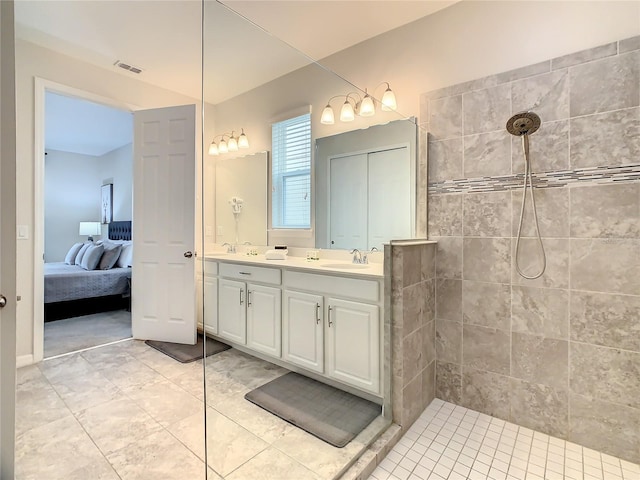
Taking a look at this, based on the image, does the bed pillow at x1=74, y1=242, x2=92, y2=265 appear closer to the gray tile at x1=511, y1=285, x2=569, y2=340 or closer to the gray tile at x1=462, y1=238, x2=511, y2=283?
the gray tile at x1=462, y1=238, x2=511, y2=283

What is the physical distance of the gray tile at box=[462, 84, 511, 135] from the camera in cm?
196

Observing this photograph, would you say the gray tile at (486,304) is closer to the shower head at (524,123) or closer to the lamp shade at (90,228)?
the shower head at (524,123)

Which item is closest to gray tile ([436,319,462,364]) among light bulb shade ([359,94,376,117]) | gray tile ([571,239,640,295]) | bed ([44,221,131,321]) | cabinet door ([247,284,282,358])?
gray tile ([571,239,640,295])

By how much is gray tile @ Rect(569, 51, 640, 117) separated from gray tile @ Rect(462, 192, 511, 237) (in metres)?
0.58

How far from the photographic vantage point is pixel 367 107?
7.84 ft

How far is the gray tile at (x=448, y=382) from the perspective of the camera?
2.13 metres

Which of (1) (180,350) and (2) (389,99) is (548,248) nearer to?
(2) (389,99)

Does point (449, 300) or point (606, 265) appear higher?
point (606, 265)

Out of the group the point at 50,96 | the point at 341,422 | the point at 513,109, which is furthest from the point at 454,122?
the point at 50,96

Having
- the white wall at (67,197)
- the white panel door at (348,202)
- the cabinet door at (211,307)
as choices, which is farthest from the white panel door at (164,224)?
the white wall at (67,197)

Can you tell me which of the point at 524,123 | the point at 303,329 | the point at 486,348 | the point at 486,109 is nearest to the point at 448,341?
the point at 486,348

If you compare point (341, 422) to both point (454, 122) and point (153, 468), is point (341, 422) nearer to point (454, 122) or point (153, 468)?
point (153, 468)

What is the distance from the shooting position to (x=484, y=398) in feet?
6.68

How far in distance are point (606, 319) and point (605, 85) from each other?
1.24 metres
